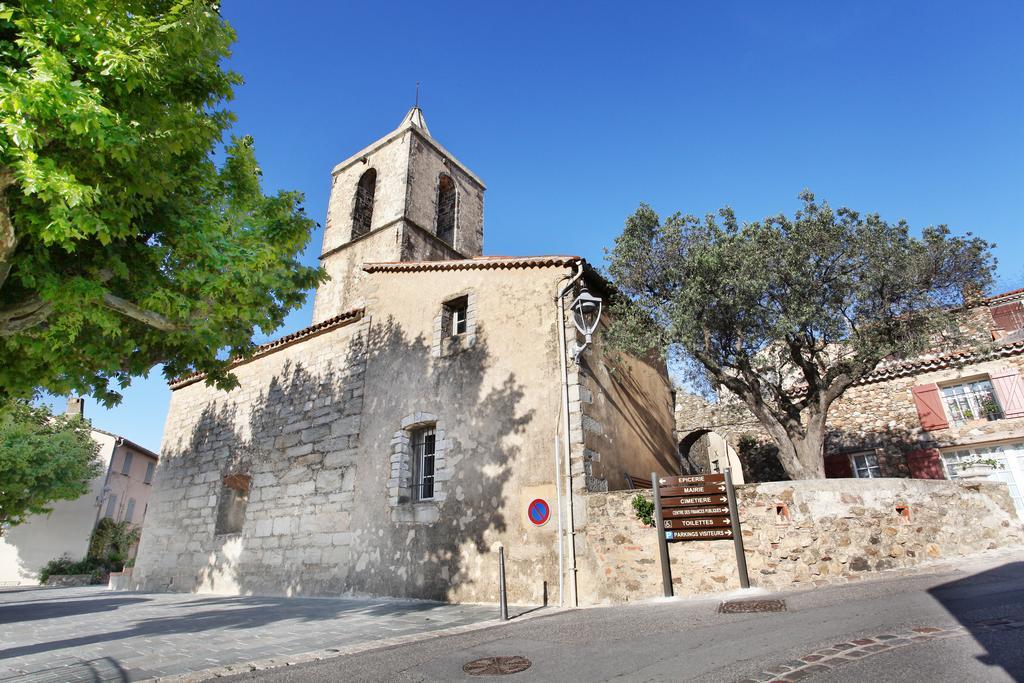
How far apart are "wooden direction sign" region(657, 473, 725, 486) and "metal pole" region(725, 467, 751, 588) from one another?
138 mm

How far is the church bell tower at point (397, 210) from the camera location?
1767cm

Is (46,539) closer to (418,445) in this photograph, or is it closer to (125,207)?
(418,445)

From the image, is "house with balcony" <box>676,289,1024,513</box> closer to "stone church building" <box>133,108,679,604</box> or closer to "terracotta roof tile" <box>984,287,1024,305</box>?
"terracotta roof tile" <box>984,287,1024,305</box>

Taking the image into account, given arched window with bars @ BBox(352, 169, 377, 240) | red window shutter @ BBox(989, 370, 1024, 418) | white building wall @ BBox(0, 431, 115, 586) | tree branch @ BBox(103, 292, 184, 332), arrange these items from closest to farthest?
tree branch @ BBox(103, 292, 184, 332)
red window shutter @ BBox(989, 370, 1024, 418)
arched window with bars @ BBox(352, 169, 377, 240)
white building wall @ BBox(0, 431, 115, 586)

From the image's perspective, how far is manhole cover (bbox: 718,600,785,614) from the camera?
19.5 ft

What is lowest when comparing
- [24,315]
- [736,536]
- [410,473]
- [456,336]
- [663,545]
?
[663,545]

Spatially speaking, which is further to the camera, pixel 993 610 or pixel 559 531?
pixel 559 531

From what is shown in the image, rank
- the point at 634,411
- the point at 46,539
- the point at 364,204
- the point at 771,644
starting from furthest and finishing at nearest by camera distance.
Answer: the point at 46,539, the point at 364,204, the point at 634,411, the point at 771,644

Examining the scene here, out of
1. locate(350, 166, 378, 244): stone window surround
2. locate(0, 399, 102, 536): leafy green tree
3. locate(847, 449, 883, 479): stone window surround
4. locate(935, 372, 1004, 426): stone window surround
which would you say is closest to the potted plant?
locate(935, 372, 1004, 426): stone window surround

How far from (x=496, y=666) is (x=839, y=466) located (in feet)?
46.7

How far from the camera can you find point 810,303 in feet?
32.0

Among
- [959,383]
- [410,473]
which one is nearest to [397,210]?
[410,473]

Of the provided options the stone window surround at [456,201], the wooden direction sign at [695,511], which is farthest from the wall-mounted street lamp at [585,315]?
the stone window surround at [456,201]

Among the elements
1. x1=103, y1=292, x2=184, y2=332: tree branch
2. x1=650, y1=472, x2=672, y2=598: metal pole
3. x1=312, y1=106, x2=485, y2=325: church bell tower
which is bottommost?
x1=650, y1=472, x2=672, y2=598: metal pole
